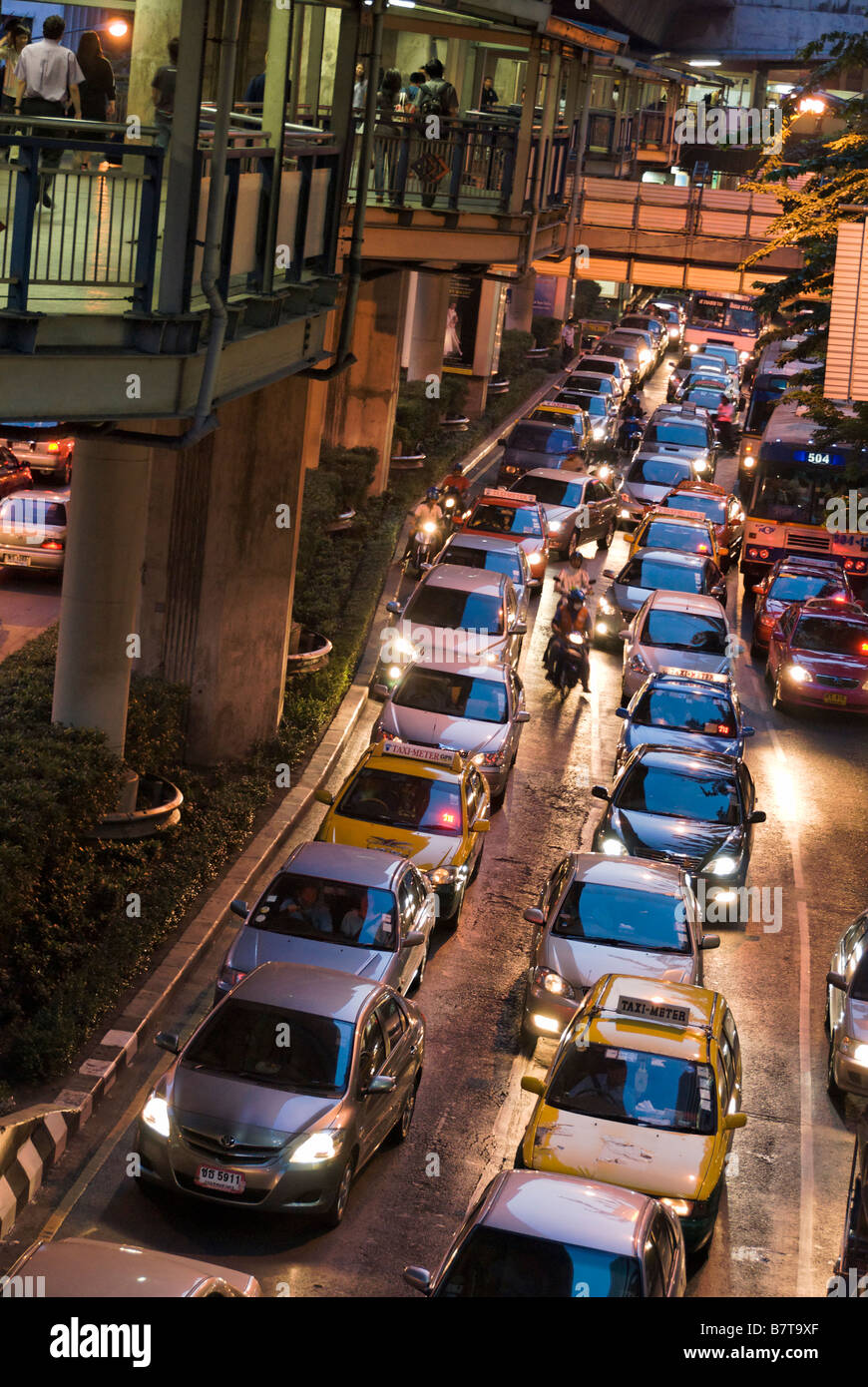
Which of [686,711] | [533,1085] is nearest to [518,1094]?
[533,1085]

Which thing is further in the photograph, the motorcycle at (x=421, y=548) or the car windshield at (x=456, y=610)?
the motorcycle at (x=421, y=548)

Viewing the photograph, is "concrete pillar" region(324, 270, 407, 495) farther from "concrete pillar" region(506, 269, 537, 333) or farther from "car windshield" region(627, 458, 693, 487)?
"concrete pillar" region(506, 269, 537, 333)

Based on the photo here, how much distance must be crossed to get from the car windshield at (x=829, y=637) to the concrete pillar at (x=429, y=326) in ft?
68.4

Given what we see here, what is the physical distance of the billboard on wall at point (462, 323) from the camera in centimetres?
5062

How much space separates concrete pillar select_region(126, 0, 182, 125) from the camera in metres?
19.0

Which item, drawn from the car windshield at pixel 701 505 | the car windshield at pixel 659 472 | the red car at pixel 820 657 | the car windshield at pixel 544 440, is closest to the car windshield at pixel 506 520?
the car windshield at pixel 701 505

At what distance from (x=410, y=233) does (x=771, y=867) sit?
8.41 meters

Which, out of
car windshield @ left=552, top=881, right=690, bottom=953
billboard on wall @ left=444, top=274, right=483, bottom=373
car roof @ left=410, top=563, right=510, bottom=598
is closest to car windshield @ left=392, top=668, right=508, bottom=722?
car roof @ left=410, top=563, right=510, bottom=598

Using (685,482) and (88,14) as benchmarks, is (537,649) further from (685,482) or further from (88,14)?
(88,14)

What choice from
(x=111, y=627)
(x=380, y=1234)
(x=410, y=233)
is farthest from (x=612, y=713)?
(x=380, y=1234)

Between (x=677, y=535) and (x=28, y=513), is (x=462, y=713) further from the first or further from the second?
(x=677, y=535)

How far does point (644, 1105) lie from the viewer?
12.9 m

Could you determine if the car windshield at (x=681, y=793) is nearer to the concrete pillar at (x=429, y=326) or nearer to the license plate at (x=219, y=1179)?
the license plate at (x=219, y=1179)

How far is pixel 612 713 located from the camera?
89.2 feet
